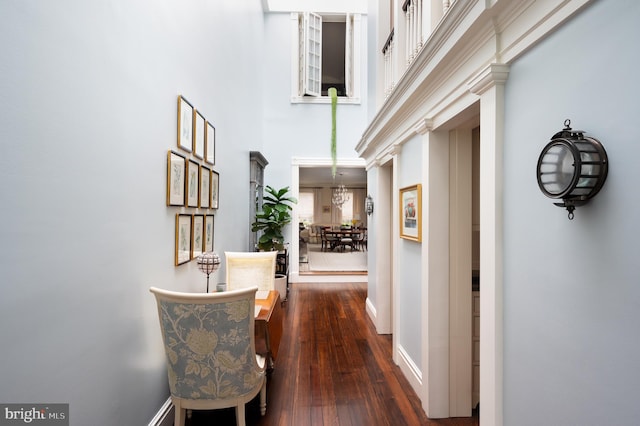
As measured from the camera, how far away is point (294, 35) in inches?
253

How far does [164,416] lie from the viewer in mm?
1939

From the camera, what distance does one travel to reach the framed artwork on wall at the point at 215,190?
9.90 ft

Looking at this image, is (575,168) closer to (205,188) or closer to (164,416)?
(164,416)

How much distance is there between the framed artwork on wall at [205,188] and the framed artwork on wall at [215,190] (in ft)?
0.36

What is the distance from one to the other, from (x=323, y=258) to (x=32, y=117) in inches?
330

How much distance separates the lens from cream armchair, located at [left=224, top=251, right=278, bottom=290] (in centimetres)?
297

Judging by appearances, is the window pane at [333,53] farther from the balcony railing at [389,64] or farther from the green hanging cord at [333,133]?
the balcony railing at [389,64]

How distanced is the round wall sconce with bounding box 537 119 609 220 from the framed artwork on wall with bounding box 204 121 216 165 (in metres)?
2.55

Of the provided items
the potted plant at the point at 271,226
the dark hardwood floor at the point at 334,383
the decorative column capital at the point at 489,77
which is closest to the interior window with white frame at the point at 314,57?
the potted plant at the point at 271,226

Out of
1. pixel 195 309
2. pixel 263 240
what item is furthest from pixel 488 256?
pixel 263 240

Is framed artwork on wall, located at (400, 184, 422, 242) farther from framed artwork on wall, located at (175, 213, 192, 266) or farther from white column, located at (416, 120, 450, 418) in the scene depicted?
framed artwork on wall, located at (175, 213, 192, 266)

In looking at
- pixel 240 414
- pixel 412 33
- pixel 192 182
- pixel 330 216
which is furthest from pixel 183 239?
pixel 330 216

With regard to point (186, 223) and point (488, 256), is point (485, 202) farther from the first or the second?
point (186, 223)

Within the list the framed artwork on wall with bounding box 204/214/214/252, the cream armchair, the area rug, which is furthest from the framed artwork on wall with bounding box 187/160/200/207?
the area rug
